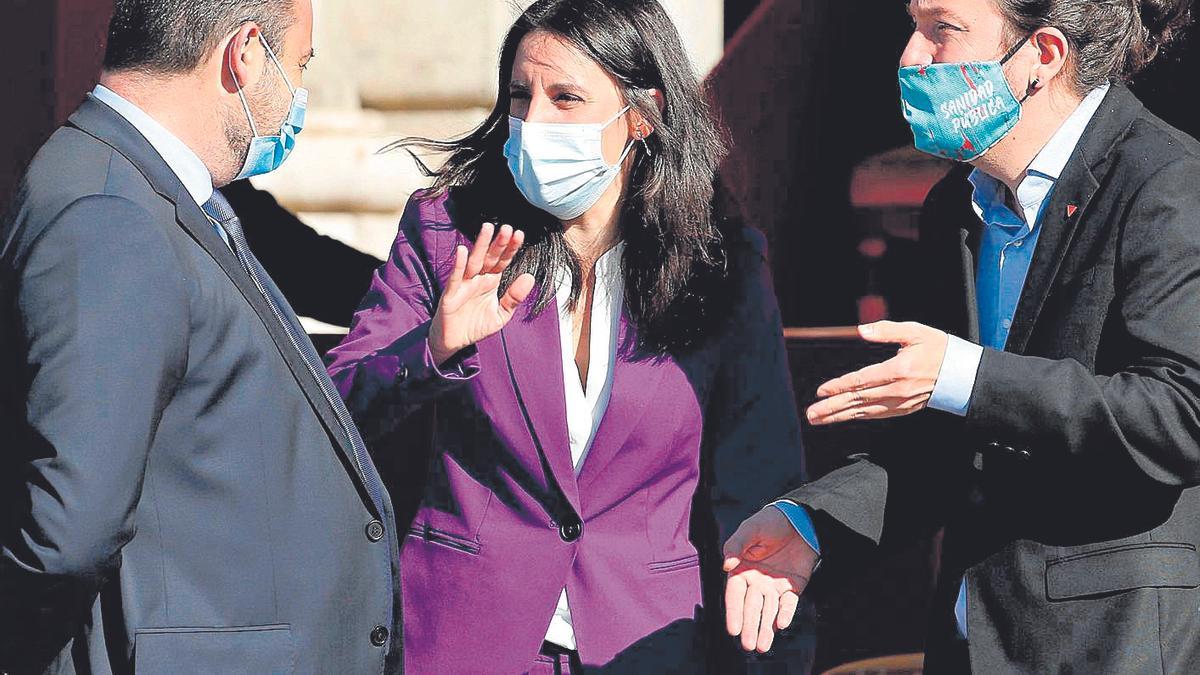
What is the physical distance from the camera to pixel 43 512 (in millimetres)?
1971

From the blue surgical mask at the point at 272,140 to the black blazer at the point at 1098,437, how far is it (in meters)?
1.28

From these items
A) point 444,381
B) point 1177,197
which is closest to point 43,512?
point 444,381

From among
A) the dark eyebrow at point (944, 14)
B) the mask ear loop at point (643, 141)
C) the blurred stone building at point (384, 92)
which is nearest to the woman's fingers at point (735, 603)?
the mask ear loop at point (643, 141)

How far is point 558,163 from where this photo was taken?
304 centimetres

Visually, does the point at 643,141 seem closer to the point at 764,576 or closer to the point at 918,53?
the point at 918,53

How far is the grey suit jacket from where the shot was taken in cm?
198

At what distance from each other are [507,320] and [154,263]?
2.74ft

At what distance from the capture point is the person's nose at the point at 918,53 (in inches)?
112

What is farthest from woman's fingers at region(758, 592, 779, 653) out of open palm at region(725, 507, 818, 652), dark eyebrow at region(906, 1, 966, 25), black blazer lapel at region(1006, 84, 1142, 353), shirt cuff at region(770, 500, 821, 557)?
dark eyebrow at region(906, 1, 966, 25)

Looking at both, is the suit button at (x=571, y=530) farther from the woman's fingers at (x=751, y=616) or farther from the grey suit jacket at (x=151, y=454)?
the grey suit jacket at (x=151, y=454)

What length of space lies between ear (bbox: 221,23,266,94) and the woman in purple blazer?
1.68ft

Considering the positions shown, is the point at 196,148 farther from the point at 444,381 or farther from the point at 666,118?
the point at 666,118

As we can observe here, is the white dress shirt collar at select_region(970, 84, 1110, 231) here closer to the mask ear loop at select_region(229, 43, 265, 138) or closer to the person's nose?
the person's nose

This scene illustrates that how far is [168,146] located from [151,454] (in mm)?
521
